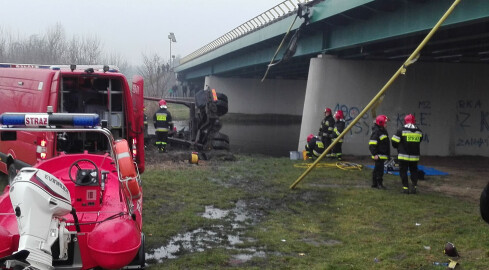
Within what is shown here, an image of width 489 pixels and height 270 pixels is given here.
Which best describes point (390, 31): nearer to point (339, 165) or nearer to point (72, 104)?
point (339, 165)

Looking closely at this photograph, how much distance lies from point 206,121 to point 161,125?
1586 millimetres

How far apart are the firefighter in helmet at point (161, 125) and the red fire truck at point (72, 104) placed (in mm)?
6182

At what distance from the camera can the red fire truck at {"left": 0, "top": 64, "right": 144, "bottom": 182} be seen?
26.7ft

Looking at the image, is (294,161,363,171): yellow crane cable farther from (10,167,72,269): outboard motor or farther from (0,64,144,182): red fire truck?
(10,167,72,269): outboard motor

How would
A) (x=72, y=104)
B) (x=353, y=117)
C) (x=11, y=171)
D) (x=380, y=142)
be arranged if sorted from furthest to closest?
(x=353, y=117) < (x=380, y=142) < (x=11, y=171) < (x=72, y=104)

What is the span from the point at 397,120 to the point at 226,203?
10925 mm

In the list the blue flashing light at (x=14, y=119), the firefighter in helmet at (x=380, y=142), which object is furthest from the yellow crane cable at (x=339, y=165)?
the blue flashing light at (x=14, y=119)

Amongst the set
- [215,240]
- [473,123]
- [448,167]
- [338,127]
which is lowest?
[215,240]

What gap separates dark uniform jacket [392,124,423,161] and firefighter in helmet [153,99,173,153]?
309 inches

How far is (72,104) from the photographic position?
921cm

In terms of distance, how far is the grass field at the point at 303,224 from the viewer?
628cm

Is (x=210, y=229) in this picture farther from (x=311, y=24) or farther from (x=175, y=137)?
(x=311, y=24)

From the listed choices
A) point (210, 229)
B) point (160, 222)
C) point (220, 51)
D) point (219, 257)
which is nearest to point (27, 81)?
point (160, 222)

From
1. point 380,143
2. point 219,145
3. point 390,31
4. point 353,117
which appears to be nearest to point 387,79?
point 353,117
